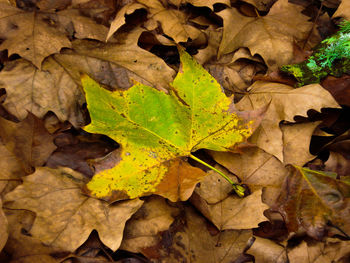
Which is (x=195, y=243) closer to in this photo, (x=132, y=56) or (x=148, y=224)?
(x=148, y=224)

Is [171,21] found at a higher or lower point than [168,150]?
higher

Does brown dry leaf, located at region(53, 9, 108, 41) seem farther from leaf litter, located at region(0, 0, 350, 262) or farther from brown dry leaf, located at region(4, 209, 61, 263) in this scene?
brown dry leaf, located at region(4, 209, 61, 263)

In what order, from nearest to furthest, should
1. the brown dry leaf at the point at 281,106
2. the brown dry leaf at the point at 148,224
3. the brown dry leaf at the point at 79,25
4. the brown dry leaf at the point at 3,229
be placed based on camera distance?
Result: the brown dry leaf at the point at 3,229
the brown dry leaf at the point at 148,224
the brown dry leaf at the point at 281,106
the brown dry leaf at the point at 79,25

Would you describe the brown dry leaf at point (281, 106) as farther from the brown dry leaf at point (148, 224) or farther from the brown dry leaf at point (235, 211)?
the brown dry leaf at point (148, 224)

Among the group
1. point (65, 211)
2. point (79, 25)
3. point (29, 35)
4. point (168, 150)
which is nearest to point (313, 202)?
point (168, 150)

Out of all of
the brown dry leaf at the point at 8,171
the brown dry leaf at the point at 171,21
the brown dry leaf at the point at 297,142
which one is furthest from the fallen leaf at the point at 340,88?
the brown dry leaf at the point at 8,171

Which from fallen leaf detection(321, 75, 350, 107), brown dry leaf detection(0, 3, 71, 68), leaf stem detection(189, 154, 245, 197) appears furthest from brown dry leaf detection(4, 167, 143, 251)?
fallen leaf detection(321, 75, 350, 107)

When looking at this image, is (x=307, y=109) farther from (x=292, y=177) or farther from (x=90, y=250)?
(x=90, y=250)

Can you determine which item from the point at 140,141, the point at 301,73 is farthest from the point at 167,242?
the point at 301,73
